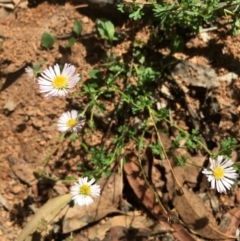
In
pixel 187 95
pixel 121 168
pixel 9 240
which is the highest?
pixel 187 95

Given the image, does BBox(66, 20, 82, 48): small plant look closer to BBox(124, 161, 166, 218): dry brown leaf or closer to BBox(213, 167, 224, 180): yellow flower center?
BBox(124, 161, 166, 218): dry brown leaf

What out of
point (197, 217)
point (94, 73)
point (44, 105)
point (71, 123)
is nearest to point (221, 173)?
point (197, 217)

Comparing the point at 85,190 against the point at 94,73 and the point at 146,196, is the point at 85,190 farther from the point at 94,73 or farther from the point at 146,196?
the point at 94,73

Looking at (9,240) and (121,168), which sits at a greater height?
(121,168)

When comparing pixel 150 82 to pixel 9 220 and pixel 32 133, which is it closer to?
pixel 32 133

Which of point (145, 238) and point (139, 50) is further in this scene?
point (139, 50)

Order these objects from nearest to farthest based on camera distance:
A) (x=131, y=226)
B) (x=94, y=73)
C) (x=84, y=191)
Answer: (x=84, y=191) < (x=131, y=226) < (x=94, y=73)

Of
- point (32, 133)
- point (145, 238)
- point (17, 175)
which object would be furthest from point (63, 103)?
point (145, 238)

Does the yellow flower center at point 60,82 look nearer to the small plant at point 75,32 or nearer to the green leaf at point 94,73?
the green leaf at point 94,73
